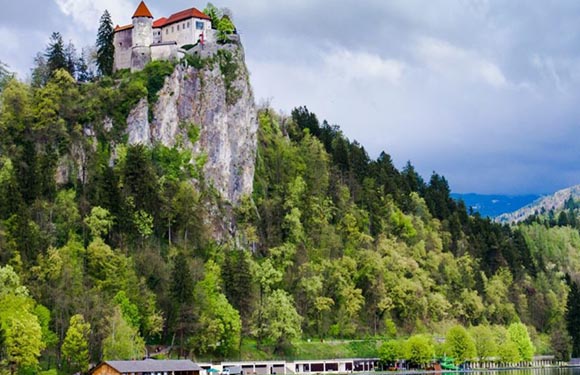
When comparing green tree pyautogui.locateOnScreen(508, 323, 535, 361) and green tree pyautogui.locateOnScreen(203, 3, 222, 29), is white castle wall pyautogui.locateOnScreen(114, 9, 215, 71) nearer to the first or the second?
green tree pyautogui.locateOnScreen(203, 3, 222, 29)

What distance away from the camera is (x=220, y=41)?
6412 inches

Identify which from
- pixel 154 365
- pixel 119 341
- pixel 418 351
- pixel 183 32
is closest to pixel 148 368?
pixel 154 365

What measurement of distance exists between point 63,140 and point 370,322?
58.0 meters

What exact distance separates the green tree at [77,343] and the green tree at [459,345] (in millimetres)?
63743

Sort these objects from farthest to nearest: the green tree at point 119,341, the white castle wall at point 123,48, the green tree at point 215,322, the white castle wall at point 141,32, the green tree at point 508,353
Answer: the green tree at point 508,353 < the white castle wall at point 123,48 < the white castle wall at point 141,32 < the green tree at point 215,322 < the green tree at point 119,341

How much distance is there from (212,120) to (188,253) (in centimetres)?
2889

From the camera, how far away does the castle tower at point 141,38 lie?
155875mm

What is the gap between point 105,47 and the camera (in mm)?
159000

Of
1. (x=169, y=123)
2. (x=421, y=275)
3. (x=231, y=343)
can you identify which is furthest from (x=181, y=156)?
(x=421, y=275)

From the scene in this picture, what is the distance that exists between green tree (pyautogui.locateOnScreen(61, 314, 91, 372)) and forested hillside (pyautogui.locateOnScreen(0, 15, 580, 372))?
0.16m

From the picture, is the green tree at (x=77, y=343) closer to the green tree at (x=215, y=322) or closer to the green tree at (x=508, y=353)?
the green tree at (x=215, y=322)

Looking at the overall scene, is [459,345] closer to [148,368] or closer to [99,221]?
[99,221]

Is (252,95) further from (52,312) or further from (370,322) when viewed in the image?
(52,312)

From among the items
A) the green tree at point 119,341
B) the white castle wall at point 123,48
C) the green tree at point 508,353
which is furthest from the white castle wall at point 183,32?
the green tree at point 508,353
